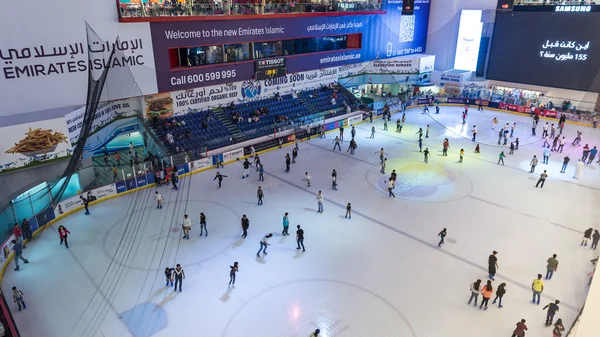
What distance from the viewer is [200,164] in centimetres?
2559

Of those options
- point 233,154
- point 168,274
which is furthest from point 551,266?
point 233,154

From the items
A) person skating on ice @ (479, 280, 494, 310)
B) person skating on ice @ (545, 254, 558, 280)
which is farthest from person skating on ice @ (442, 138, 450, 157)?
person skating on ice @ (479, 280, 494, 310)

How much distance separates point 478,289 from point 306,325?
19.0 feet

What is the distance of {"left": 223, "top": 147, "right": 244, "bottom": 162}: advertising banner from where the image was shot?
87.9 ft

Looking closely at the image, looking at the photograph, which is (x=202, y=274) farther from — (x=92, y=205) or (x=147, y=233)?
(x=92, y=205)

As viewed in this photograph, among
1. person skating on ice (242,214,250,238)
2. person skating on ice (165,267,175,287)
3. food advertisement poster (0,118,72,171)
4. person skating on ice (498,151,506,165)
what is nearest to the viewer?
person skating on ice (165,267,175,287)

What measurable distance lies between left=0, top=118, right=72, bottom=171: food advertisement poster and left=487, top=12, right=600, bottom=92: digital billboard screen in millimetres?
37754

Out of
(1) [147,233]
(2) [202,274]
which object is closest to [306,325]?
(2) [202,274]

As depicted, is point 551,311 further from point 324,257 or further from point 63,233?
point 63,233

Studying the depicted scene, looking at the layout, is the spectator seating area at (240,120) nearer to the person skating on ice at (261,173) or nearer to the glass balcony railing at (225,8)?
the person skating on ice at (261,173)

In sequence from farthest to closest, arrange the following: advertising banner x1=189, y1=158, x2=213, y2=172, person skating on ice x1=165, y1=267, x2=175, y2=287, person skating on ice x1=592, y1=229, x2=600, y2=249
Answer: advertising banner x1=189, y1=158, x2=213, y2=172 < person skating on ice x1=592, y1=229, x2=600, y2=249 < person skating on ice x1=165, y1=267, x2=175, y2=287

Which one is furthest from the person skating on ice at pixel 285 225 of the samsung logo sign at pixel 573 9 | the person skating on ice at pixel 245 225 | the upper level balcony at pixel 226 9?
the samsung logo sign at pixel 573 9

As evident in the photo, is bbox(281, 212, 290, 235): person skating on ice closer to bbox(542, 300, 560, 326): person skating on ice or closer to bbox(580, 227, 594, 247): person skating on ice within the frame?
bbox(542, 300, 560, 326): person skating on ice

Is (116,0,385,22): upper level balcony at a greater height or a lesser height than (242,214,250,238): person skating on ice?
greater
